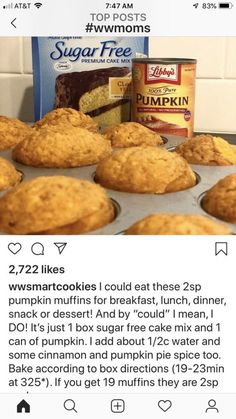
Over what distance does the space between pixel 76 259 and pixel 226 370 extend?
0.69 ft

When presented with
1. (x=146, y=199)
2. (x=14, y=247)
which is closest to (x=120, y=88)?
(x=146, y=199)

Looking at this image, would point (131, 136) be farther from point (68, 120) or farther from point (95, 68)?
point (95, 68)

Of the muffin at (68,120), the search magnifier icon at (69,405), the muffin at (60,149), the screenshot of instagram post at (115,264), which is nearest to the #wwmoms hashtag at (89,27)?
the screenshot of instagram post at (115,264)

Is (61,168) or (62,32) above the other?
(62,32)

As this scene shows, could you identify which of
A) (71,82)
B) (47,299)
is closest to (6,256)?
(47,299)

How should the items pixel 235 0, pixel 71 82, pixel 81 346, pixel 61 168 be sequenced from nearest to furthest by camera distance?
pixel 81 346 → pixel 235 0 → pixel 61 168 → pixel 71 82

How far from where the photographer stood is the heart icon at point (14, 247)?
620mm

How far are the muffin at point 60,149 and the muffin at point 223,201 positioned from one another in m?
0.28

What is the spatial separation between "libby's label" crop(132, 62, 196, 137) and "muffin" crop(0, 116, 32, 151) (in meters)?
0.27

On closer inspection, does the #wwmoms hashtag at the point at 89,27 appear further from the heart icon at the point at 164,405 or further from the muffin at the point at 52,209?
the heart icon at the point at 164,405

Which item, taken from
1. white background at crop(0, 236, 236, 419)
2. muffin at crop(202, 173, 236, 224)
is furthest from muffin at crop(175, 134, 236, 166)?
white background at crop(0, 236, 236, 419)

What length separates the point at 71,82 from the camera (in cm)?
141

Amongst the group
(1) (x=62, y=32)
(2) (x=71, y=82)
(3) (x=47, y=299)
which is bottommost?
(3) (x=47, y=299)

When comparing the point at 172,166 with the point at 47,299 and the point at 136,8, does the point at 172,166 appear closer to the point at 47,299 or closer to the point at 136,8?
the point at 136,8
